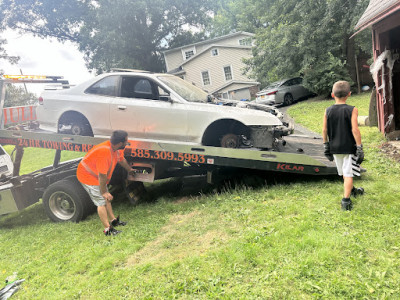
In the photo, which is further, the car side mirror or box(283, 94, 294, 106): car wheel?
box(283, 94, 294, 106): car wheel

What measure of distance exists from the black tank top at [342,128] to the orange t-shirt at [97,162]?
2973 millimetres

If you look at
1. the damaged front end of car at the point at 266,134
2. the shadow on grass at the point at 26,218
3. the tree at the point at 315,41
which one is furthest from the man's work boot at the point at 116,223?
the tree at the point at 315,41

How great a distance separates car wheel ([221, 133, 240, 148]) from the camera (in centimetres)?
471

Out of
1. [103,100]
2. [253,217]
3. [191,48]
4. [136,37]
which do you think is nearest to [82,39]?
[136,37]

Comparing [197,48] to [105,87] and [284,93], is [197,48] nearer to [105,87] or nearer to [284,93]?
[284,93]

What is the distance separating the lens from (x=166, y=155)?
15.3 feet

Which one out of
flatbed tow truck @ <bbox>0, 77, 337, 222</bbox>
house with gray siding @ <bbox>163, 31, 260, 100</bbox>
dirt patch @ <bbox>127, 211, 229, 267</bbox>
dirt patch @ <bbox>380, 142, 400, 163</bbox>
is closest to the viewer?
dirt patch @ <bbox>127, 211, 229, 267</bbox>

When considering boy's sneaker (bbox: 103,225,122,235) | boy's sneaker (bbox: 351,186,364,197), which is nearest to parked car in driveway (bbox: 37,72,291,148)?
boy's sneaker (bbox: 351,186,364,197)

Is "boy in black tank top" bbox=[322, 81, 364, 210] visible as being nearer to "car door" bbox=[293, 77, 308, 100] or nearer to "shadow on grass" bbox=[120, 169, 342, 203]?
"shadow on grass" bbox=[120, 169, 342, 203]

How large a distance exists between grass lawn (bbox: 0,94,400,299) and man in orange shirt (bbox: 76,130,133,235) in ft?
0.98

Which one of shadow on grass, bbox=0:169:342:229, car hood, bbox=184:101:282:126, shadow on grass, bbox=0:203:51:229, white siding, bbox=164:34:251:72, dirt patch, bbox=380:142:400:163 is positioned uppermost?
white siding, bbox=164:34:251:72

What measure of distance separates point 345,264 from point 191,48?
28201 millimetres

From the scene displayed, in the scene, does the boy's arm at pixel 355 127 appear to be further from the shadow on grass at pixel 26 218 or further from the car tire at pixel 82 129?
the shadow on grass at pixel 26 218

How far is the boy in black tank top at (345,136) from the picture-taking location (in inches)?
130
